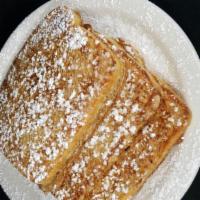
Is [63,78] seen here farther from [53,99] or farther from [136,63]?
[136,63]

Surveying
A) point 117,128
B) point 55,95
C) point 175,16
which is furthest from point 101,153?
point 175,16

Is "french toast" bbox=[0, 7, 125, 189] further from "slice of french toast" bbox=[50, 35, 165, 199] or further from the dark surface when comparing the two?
the dark surface

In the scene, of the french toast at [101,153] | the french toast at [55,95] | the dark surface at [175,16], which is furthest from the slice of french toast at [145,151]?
the dark surface at [175,16]

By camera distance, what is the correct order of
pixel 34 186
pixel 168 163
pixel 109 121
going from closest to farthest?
1. pixel 109 121
2. pixel 168 163
3. pixel 34 186

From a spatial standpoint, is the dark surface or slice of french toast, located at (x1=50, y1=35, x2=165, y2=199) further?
the dark surface

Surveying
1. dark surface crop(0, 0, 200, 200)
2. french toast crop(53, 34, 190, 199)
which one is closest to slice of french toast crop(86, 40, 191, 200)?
french toast crop(53, 34, 190, 199)

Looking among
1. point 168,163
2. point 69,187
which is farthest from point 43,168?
point 168,163

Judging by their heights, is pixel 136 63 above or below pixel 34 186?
above
